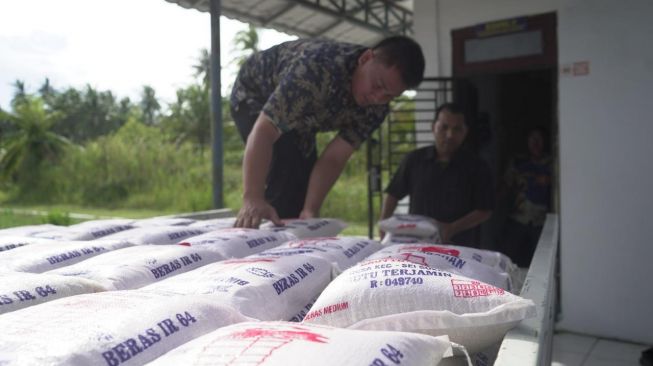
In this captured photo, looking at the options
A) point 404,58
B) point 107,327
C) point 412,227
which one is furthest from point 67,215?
point 107,327

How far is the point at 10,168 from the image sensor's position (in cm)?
2016

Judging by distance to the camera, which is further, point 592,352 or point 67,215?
point 67,215

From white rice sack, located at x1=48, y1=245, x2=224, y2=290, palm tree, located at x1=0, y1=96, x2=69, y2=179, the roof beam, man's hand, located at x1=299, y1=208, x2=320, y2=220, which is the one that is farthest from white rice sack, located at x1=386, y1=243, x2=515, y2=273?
palm tree, located at x1=0, y1=96, x2=69, y2=179

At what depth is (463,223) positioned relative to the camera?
299cm

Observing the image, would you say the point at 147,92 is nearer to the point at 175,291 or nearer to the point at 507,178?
the point at 507,178

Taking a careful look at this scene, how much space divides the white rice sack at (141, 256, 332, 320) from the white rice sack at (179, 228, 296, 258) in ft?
1.00

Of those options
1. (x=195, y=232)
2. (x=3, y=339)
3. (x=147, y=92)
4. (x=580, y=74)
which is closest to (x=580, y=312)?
(x=580, y=74)

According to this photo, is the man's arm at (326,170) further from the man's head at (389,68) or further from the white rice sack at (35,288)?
the white rice sack at (35,288)

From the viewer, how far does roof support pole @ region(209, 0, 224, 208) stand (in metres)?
3.25

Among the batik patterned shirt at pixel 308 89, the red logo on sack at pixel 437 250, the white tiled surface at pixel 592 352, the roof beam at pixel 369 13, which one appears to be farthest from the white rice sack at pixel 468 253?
the roof beam at pixel 369 13

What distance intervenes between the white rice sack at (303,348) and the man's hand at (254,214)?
4.06ft

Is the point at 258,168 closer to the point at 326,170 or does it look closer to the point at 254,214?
the point at 254,214

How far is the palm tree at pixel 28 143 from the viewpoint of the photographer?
20.1 m

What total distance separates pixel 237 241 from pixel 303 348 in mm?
990
